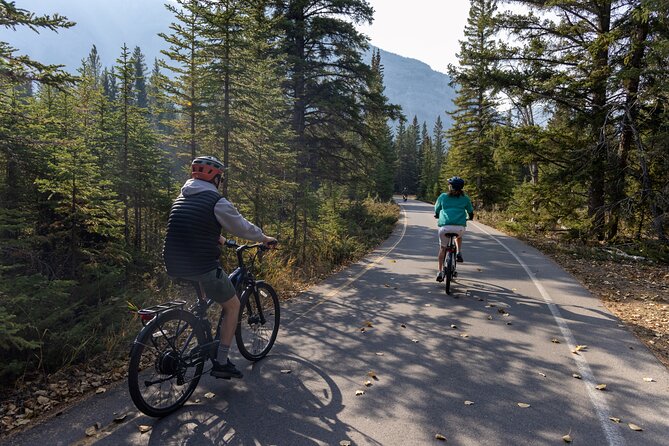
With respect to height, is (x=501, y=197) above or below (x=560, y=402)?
above

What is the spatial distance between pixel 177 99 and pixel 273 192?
12.7ft

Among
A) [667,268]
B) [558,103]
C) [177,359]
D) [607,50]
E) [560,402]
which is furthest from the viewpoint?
[558,103]

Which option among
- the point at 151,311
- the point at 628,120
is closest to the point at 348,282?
the point at 151,311

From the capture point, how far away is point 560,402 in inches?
165

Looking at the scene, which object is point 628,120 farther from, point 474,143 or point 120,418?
point 474,143

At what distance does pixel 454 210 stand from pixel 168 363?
22.1ft

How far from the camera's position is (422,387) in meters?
4.47

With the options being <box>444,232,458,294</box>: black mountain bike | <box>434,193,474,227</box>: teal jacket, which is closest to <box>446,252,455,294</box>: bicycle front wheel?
<box>444,232,458,294</box>: black mountain bike

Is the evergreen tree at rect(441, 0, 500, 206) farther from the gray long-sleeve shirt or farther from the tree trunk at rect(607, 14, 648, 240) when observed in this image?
the gray long-sleeve shirt

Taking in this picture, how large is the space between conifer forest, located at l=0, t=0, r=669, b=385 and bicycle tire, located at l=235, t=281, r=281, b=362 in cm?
187

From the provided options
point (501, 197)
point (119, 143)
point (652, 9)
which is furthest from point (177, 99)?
point (501, 197)

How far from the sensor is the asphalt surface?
3.58 metres

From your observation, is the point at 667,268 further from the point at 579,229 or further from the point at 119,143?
the point at 119,143

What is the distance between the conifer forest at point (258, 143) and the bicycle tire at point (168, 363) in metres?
1.24
